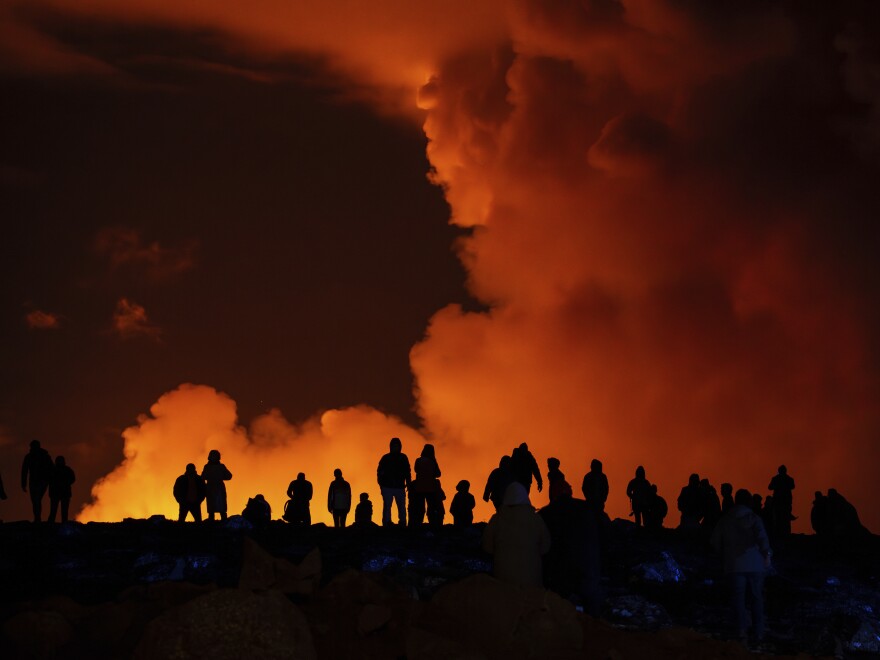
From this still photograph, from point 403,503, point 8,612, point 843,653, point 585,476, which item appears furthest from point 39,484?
point 843,653

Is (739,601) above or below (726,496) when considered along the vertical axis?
below

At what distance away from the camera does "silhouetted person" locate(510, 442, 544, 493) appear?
29078 mm

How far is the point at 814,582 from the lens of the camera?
26203mm

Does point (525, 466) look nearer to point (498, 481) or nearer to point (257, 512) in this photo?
point (498, 481)

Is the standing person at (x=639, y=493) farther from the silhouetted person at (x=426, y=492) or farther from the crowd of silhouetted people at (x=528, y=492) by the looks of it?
the silhouetted person at (x=426, y=492)

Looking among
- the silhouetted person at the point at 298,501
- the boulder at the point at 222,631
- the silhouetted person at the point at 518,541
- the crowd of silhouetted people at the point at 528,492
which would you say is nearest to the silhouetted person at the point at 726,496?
the crowd of silhouetted people at the point at 528,492

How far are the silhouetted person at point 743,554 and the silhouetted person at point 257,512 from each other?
1257 cm

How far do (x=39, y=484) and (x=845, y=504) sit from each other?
1751 centimetres

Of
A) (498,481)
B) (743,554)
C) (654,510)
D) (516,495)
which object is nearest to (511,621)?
(516,495)

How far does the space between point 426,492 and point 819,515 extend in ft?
32.4

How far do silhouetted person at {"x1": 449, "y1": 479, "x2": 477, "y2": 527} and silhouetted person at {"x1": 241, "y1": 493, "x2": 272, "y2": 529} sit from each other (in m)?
4.01

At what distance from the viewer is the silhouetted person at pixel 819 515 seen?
33.6 m

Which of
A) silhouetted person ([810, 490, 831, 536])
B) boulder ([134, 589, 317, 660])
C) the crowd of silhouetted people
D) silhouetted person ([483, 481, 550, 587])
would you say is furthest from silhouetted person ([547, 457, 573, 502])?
boulder ([134, 589, 317, 660])

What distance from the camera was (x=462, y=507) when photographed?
31.6m
